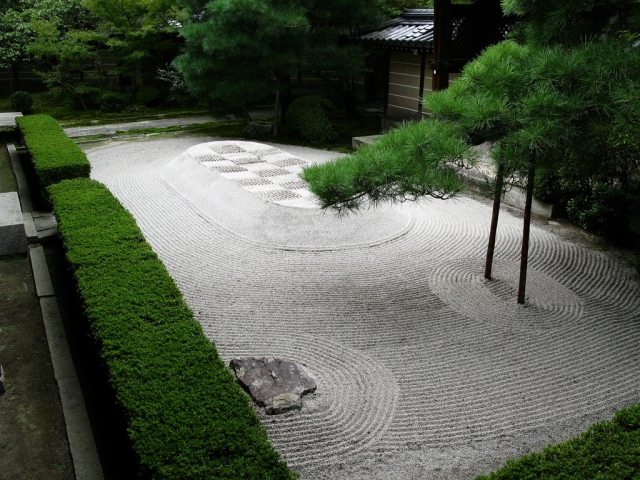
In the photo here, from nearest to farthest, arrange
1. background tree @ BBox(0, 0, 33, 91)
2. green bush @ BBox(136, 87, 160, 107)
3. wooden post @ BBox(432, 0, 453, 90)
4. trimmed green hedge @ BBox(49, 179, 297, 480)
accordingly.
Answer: trimmed green hedge @ BBox(49, 179, 297, 480) < wooden post @ BBox(432, 0, 453, 90) < background tree @ BBox(0, 0, 33, 91) < green bush @ BBox(136, 87, 160, 107)

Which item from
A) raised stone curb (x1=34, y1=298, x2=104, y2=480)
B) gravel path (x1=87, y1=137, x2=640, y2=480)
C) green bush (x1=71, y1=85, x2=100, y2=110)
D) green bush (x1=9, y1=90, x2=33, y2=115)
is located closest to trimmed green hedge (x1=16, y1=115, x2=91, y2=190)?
gravel path (x1=87, y1=137, x2=640, y2=480)

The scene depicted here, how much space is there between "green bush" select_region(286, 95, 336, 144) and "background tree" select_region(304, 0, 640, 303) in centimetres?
867

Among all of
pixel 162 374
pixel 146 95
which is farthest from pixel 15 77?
pixel 162 374

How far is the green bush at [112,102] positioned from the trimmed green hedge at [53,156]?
20.3 feet

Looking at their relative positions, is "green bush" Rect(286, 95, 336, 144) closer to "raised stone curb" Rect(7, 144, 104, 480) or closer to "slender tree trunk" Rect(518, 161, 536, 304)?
"raised stone curb" Rect(7, 144, 104, 480)

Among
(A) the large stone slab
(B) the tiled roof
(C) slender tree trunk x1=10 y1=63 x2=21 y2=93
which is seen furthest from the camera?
(C) slender tree trunk x1=10 y1=63 x2=21 y2=93

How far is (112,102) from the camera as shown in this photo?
19.1 m

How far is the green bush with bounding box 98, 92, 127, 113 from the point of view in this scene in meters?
18.9

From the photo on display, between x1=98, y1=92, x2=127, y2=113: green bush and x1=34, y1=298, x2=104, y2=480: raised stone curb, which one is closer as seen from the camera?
x1=34, y1=298, x2=104, y2=480: raised stone curb

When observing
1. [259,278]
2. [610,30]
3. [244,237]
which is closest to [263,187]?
[244,237]

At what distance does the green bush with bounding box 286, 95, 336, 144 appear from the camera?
15.1 m

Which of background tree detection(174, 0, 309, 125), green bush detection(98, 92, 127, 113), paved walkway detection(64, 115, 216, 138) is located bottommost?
paved walkway detection(64, 115, 216, 138)

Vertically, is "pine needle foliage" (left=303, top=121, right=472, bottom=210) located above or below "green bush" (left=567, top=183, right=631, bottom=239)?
above

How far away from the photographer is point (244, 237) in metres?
8.73
